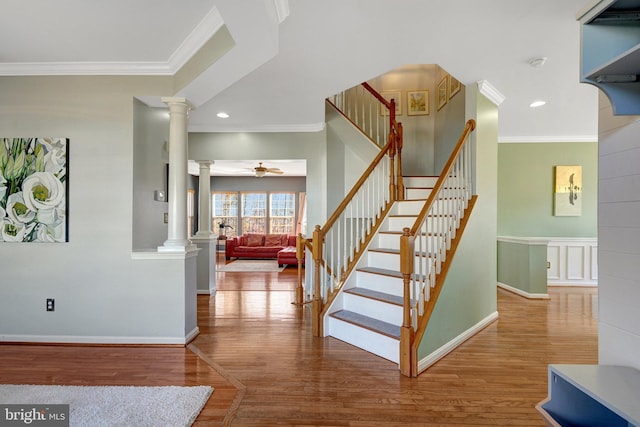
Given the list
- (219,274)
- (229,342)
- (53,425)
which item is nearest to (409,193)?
(229,342)

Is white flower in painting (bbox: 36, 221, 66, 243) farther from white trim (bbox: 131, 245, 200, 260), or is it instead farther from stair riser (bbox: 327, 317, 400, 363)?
stair riser (bbox: 327, 317, 400, 363)

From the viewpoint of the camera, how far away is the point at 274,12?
2.09m

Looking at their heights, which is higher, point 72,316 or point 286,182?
point 286,182

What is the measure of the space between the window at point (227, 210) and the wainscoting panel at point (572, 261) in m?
8.94

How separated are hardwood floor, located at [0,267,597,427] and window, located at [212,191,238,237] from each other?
758cm

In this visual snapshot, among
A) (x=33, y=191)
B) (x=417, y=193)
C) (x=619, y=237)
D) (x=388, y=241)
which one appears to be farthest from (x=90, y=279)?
(x=619, y=237)

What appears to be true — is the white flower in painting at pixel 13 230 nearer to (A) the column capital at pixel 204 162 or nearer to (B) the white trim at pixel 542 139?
(A) the column capital at pixel 204 162

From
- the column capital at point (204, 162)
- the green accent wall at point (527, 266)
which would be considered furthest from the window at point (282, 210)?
the green accent wall at point (527, 266)

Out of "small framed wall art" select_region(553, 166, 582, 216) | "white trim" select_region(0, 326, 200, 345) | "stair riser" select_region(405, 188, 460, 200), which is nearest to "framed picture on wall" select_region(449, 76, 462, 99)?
"stair riser" select_region(405, 188, 460, 200)

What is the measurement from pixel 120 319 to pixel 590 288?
6.95 m

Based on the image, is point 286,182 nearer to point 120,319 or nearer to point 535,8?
point 120,319

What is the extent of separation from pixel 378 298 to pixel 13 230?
11.5ft

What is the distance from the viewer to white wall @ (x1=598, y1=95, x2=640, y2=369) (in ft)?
4.09

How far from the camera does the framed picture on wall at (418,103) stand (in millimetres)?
5504
